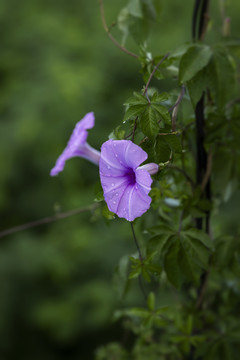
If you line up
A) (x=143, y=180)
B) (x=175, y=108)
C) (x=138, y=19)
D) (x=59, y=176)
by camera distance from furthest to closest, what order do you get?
1. (x=59, y=176)
2. (x=138, y=19)
3. (x=175, y=108)
4. (x=143, y=180)

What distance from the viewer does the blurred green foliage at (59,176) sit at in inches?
91.7

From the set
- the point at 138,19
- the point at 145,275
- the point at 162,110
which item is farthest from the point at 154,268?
the point at 138,19

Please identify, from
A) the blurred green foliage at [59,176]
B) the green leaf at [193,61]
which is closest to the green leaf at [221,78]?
the green leaf at [193,61]

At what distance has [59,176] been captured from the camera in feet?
9.50

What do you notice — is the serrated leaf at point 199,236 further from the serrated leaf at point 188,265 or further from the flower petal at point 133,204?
the flower petal at point 133,204

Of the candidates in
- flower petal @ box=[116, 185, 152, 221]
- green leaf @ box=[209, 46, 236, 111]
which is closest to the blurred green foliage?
green leaf @ box=[209, 46, 236, 111]

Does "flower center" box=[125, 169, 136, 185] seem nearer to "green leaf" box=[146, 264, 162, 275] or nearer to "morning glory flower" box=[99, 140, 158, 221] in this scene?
"morning glory flower" box=[99, 140, 158, 221]

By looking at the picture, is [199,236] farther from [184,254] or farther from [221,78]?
[221,78]

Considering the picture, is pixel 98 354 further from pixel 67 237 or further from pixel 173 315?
pixel 67 237

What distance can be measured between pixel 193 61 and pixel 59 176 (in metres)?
2.13

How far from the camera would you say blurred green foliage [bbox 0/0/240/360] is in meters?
2.33

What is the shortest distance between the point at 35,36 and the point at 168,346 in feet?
9.74

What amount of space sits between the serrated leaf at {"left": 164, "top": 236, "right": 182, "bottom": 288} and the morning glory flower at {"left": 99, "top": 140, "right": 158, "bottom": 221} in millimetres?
225

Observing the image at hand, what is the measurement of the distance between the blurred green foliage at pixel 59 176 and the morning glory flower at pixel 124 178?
1055 millimetres
